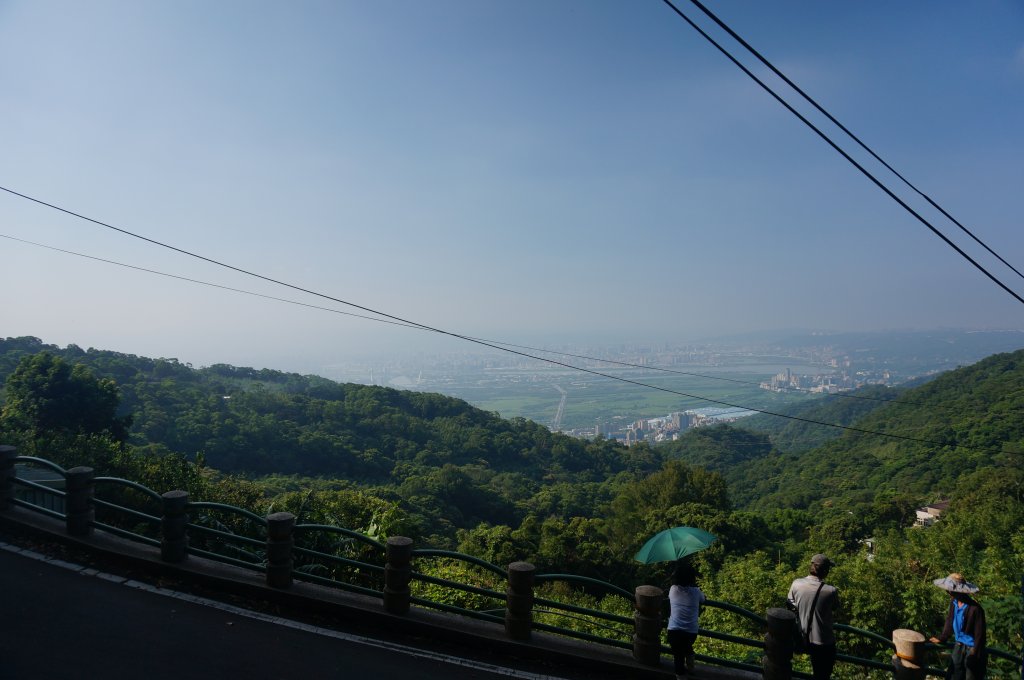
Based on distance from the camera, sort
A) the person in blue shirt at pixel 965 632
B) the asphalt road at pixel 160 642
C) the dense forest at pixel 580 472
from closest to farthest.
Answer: the asphalt road at pixel 160 642
the person in blue shirt at pixel 965 632
the dense forest at pixel 580 472

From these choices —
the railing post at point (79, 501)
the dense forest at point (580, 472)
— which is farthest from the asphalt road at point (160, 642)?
the dense forest at point (580, 472)

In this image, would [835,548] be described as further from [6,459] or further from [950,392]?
[950,392]

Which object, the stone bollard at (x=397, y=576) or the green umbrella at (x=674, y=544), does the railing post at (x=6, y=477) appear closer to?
the stone bollard at (x=397, y=576)

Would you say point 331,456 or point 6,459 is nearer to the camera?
point 6,459

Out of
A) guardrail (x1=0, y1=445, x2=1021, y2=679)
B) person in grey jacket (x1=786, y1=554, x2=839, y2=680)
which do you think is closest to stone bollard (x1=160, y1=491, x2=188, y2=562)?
guardrail (x1=0, y1=445, x2=1021, y2=679)

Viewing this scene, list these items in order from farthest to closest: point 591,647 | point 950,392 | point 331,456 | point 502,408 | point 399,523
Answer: point 502,408, point 950,392, point 331,456, point 399,523, point 591,647

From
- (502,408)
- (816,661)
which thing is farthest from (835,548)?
(502,408)

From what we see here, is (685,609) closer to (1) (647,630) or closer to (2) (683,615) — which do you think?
(2) (683,615)
